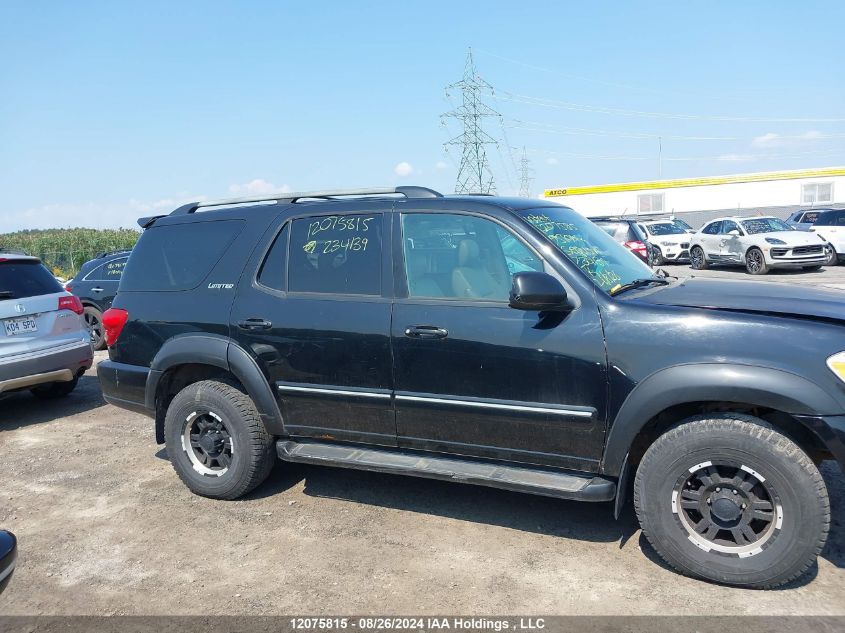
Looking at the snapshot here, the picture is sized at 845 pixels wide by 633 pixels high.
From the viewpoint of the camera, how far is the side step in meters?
3.59

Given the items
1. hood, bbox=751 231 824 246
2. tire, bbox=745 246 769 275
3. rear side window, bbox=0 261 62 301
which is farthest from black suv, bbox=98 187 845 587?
tire, bbox=745 246 769 275

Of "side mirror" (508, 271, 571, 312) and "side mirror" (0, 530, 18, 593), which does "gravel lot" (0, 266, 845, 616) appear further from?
"side mirror" (508, 271, 571, 312)

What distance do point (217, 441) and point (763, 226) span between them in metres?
19.2

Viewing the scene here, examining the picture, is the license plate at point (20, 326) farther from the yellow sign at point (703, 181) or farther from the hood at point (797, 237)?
the yellow sign at point (703, 181)

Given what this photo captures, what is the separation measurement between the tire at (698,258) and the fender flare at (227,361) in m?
19.8

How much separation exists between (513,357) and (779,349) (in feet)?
4.16

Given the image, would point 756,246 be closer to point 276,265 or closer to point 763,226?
point 763,226

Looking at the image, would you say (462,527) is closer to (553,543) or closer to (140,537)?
(553,543)

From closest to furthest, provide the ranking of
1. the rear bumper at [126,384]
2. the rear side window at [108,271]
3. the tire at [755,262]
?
the rear bumper at [126,384], the rear side window at [108,271], the tire at [755,262]

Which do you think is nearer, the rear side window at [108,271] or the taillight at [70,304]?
the taillight at [70,304]

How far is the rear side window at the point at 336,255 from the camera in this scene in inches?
168

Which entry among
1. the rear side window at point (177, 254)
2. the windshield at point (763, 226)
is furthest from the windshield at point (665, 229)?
the rear side window at point (177, 254)

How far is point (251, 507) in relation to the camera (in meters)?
4.62

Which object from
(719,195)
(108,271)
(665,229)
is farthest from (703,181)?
(108,271)
